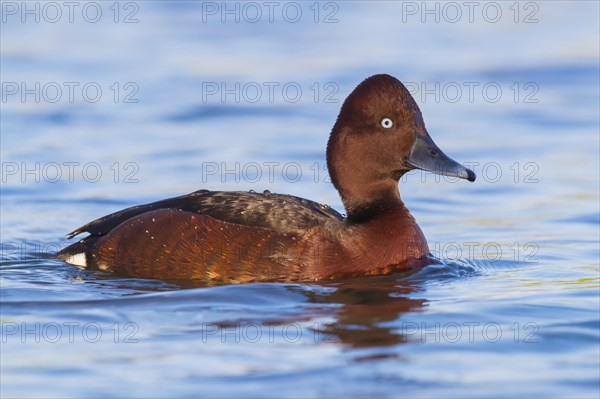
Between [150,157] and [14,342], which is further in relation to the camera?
[150,157]

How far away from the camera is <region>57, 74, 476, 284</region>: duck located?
380 inches

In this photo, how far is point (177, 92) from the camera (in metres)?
17.9

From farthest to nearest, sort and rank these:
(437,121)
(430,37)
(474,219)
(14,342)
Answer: (430,37) < (437,121) < (474,219) < (14,342)

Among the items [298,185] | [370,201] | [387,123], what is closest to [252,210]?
[370,201]

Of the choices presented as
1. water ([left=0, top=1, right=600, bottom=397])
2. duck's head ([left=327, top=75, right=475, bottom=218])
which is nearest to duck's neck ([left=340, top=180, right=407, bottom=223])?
duck's head ([left=327, top=75, right=475, bottom=218])

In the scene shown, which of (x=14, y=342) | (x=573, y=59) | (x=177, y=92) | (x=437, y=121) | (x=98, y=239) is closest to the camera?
(x=14, y=342)

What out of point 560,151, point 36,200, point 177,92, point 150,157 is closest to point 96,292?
point 36,200

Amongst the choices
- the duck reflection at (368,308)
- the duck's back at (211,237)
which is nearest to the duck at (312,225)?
the duck's back at (211,237)

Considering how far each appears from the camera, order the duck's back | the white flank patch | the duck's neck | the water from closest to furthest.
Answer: the water, the duck's back, the duck's neck, the white flank patch

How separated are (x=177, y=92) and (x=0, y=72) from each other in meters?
2.71

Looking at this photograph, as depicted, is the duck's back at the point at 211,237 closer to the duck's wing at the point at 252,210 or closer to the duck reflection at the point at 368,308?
the duck's wing at the point at 252,210

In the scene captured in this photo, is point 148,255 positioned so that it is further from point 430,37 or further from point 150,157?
point 430,37

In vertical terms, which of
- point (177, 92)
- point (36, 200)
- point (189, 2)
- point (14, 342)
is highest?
point (189, 2)

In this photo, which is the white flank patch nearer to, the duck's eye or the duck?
the duck
